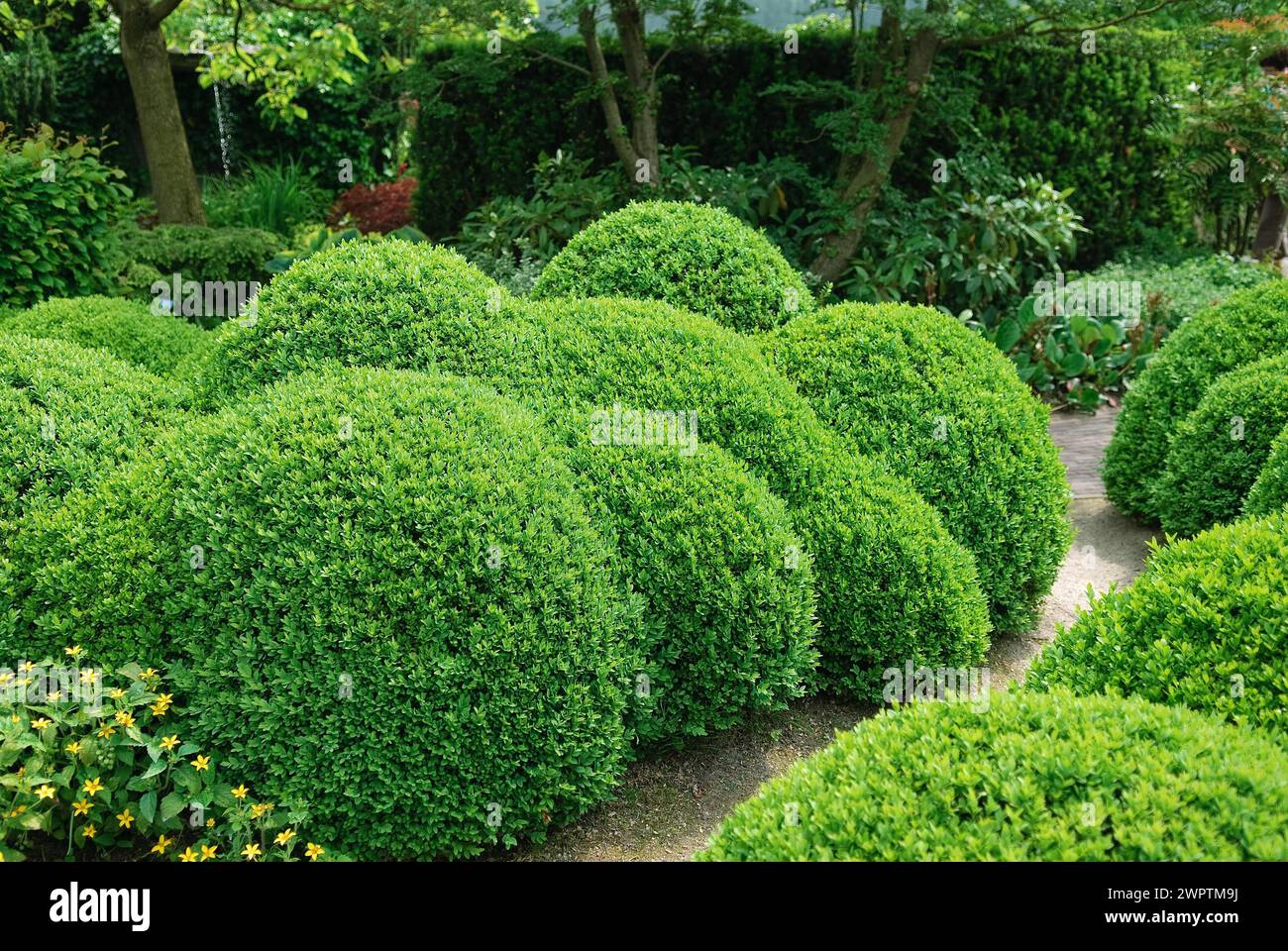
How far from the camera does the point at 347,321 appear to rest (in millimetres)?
4508

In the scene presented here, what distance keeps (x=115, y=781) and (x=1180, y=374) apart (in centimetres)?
601

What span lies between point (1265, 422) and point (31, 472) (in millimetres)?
5800

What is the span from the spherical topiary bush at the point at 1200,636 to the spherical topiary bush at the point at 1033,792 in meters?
0.22

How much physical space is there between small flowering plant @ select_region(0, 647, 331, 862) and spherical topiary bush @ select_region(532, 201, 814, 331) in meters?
2.78

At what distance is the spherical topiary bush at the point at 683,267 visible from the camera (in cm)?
561

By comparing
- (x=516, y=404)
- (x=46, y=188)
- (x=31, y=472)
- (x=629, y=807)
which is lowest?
(x=629, y=807)

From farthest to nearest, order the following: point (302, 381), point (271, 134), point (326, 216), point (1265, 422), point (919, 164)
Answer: point (271, 134) → point (326, 216) → point (919, 164) → point (1265, 422) → point (302, 381)

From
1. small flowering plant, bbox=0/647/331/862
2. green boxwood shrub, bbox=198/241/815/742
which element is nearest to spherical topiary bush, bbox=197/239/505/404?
green boxwood shrub, bbox=198/241/815/742

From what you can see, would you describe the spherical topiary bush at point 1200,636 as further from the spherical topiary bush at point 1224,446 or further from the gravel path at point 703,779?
the spherical topiary bush at point 1224,446

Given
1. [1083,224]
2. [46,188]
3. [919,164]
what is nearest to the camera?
[46,188]

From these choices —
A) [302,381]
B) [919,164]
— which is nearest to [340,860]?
[302,381]

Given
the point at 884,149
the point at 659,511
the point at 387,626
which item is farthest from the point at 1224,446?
the point at 884,149

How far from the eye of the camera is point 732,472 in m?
4.31

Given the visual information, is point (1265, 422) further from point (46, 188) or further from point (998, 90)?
point (46, 188)
